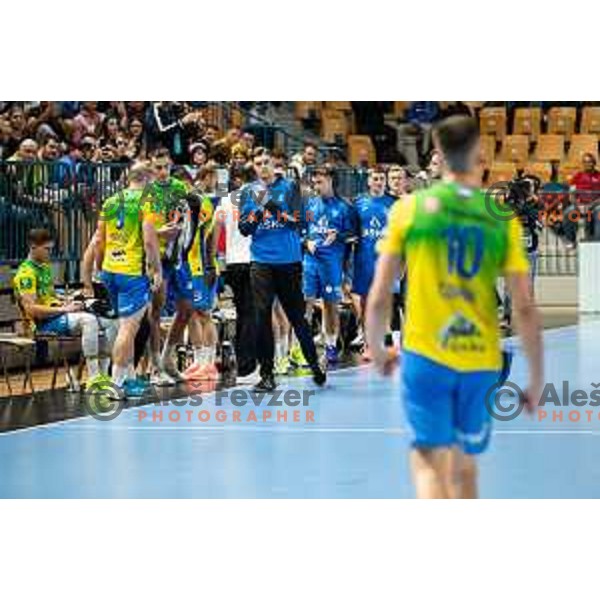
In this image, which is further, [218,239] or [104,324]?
[218,239]

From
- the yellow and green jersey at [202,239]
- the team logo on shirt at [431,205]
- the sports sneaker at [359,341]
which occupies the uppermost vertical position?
the team logo on shirt at [431,205]

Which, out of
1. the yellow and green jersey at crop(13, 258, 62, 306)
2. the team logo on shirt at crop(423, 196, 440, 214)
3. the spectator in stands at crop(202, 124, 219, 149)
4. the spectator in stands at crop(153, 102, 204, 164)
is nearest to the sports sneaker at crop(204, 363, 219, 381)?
the yellow and green jersey at crop(13, 258, 62, 306)

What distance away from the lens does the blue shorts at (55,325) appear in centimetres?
1507

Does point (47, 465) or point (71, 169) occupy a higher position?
point (71, 169)

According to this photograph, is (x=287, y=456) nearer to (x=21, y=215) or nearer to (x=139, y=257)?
(x=139, y=257)

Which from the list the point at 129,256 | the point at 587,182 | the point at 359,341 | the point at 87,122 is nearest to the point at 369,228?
the point at 359,341

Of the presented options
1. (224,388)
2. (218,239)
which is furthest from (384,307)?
(218,239)

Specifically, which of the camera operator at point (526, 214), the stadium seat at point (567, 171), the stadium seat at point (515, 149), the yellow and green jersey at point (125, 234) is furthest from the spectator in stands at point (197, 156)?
the stadium seat at point (515, 149)

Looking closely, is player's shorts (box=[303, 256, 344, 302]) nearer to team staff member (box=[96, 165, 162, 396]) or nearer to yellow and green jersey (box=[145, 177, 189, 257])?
yellow and green jersey (box=[145, 177, 189, 257])

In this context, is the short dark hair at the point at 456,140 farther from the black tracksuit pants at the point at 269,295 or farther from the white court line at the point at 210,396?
the black tracksuit pants at the point at 269,295

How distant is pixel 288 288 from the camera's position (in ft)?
48.8

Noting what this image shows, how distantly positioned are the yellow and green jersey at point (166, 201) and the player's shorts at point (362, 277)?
10.4 ft
